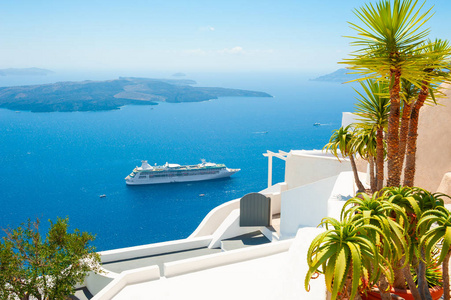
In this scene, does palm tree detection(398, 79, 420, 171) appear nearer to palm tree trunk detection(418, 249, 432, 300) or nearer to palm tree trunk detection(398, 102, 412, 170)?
palm tree trunk detection(398, 102, 412, 170)

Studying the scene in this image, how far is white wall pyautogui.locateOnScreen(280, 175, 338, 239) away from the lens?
926cm

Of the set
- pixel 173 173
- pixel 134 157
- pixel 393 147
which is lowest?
pixel 173 173

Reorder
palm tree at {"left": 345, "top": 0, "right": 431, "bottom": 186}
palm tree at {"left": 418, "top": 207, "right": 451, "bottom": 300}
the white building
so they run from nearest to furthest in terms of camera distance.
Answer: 1. palm tree at {"left": 418, "top": 207, "right": 451, "bottom": 300}
2. palm tree at {"left": 345, "top": 0, "right": 431, "bottom": 186}
3. the white building

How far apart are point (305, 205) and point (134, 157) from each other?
63637 millimetres

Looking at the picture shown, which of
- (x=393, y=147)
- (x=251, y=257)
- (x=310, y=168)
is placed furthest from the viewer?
(x=310, y=168)

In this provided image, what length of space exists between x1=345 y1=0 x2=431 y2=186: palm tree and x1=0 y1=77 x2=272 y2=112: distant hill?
125492 millimetres

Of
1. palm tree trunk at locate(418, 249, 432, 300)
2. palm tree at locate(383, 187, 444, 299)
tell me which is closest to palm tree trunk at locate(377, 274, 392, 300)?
palm tree at locate(383, 187, 444, 299)

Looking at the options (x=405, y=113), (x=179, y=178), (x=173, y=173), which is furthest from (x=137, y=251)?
(x=179, y=178)

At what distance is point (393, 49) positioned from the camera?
4098 mm

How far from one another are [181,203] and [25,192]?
75.4 feet

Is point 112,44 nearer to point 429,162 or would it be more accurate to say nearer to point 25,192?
point 25,192

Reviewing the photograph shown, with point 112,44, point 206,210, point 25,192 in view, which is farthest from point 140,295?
point 112,44

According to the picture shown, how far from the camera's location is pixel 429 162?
9164mm

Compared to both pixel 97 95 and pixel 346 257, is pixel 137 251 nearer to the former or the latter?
pixel 346 257
